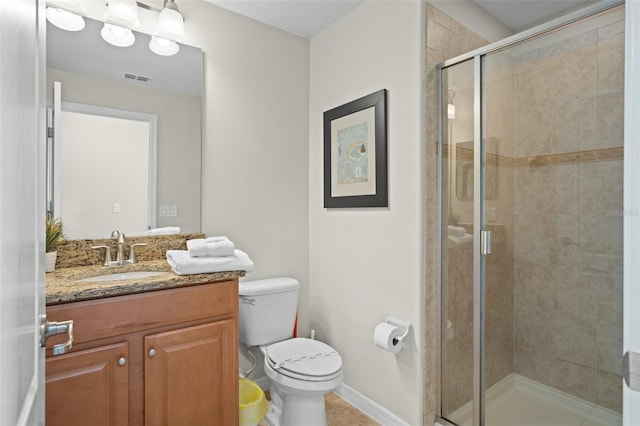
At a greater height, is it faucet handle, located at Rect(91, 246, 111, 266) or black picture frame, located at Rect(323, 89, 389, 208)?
black picture frame, located at Rect(323, 89, 389, 208)

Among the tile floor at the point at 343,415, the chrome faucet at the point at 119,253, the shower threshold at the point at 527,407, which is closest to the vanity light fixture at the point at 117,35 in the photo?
the chrome faucet at the point at 119,253

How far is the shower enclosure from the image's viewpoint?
56.7 inches

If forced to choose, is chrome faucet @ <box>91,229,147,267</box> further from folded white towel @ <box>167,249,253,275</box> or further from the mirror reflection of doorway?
folded white towel @ <box>167,249,253,275</box>

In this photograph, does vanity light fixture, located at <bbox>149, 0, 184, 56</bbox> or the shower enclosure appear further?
vanity light fixture, located at <bbox>149, 0, 184, 56</bbox>

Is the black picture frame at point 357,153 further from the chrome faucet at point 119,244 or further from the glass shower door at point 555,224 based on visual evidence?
the chrome faucet at point 119,244

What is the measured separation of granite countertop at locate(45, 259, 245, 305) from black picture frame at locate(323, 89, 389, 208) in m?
0.89

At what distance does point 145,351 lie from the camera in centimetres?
140

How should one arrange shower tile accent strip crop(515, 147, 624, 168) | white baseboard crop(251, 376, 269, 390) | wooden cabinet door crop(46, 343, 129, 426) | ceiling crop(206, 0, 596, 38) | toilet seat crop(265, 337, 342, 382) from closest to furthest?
1. wooden cabinet door crop(46, 343, 129, 426)
2. shower tile accent strip crop(515, 147, 624, 168)
3. toilet seat crop(265, 337, 342, 382)
4. ceiling crop(206, 0, 596, 38)
5. white baseboard crop(251, 376, 269, 390)

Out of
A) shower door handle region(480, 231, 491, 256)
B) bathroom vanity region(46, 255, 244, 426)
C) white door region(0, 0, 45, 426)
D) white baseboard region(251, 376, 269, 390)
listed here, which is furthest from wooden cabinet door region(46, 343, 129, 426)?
shower door handle region(480, 231, 491, 256)

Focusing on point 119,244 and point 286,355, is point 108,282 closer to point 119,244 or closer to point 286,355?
point 119,244

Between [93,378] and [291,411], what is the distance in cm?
99

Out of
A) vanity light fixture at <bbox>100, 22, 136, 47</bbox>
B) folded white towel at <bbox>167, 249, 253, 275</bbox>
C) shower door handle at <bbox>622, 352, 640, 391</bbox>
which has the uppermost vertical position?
vanity light fixture at <bbox>100, 22, 136, 47</bbox>

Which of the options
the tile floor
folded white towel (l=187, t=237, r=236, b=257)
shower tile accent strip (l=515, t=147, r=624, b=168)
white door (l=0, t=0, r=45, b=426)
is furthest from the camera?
the tile floor

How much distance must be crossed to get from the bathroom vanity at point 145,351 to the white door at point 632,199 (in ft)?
4.53
